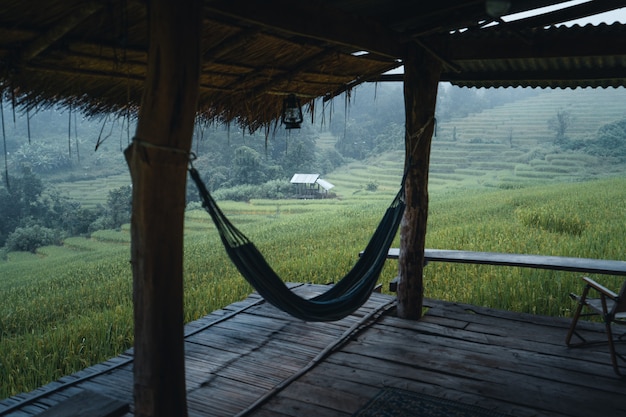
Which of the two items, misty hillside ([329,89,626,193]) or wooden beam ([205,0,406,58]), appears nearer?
wooden beam ([205,0,406,58])

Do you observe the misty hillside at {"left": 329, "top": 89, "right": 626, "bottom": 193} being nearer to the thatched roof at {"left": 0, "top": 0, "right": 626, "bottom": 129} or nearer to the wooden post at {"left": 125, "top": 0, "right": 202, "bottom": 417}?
the thatched roof at {"left": 0, "top": 0, "right": 626, "bottom": 129}

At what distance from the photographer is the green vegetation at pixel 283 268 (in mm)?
4156

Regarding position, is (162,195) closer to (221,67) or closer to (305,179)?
(221,67)

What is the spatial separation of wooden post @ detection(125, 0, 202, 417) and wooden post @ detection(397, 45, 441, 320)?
179cm

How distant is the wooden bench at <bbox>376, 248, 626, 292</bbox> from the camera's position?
3.16 m

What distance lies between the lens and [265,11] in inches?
77.0

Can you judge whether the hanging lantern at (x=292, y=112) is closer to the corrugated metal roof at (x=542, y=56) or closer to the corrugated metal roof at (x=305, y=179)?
the corrugated metal roof at (x=542, y=56)

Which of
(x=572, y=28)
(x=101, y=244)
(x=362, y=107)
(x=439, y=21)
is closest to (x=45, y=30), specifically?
(x=439, y=21)

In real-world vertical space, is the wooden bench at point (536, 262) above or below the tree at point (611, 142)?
below

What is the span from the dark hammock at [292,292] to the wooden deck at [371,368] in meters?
0.33

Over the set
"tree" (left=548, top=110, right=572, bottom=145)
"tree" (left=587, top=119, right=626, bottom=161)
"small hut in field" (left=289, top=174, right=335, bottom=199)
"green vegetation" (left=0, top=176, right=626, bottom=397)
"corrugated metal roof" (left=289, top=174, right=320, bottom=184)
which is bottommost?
"green vegetation" (left=0, top=176, right=626, bottom=397)

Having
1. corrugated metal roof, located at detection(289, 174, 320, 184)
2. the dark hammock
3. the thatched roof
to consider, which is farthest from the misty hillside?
the dark hammock

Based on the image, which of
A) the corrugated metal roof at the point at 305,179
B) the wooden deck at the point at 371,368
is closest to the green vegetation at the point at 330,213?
the corrugated metal roof at the point at 305,179

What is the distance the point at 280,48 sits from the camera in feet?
8.72
